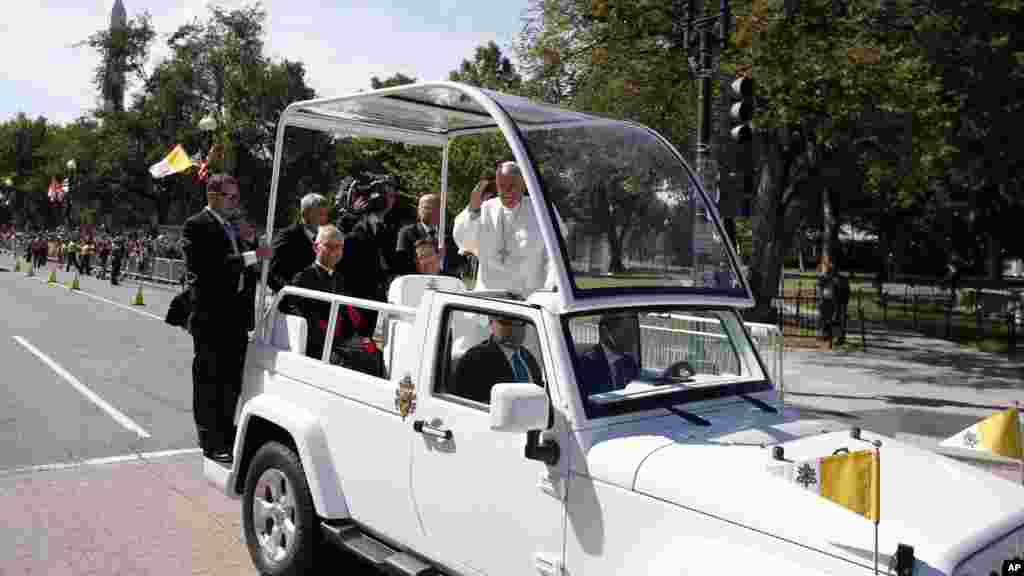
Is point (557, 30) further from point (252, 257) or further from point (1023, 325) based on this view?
point (1023, 325)

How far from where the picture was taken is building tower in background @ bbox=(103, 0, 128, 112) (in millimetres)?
52125

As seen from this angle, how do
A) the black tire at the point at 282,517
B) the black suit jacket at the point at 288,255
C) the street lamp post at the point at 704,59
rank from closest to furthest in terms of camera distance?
the black tire at the point at 282,517 < the black suit jacket at the point at 288,255 < the street lamp post at the point at 704,59

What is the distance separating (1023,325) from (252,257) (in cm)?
2061

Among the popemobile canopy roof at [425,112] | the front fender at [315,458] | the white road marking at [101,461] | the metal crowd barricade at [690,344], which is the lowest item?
the white road marking at [101,461]

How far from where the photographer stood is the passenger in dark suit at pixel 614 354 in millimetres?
3605

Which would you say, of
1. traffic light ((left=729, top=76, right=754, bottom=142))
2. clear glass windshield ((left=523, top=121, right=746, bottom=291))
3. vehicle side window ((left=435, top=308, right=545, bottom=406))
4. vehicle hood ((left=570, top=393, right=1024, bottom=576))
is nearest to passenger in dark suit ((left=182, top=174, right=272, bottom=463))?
vehicle side window ((left=435, top=308, right=545, bottom=406))

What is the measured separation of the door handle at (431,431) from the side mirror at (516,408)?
63 centimetres

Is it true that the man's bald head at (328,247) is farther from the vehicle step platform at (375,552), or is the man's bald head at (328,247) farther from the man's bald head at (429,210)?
→ the man's bald head at (429,210)

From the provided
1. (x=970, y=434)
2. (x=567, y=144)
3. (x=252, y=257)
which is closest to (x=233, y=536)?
(x=252, y=257)

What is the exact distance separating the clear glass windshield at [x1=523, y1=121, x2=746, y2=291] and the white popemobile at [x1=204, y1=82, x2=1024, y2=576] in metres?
0.01

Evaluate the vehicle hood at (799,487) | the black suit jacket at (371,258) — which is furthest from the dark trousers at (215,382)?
the vehicle hood at (799,487)

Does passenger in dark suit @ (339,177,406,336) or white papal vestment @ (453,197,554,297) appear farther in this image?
passenger in dark suit @ (339,177,406,336)

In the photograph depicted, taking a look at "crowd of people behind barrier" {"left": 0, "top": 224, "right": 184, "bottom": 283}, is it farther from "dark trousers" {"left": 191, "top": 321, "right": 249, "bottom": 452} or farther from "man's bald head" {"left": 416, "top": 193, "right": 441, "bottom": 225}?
"dark trousers" {"left": 191, "top": 321, "right": 249, "bottom": 452}

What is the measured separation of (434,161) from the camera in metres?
23.9
